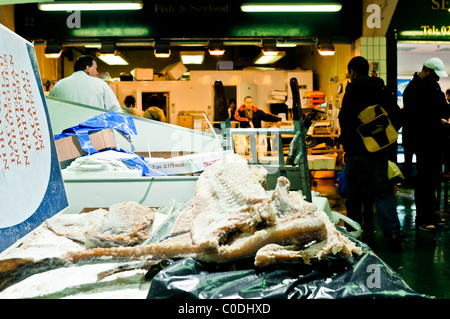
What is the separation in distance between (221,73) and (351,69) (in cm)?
848

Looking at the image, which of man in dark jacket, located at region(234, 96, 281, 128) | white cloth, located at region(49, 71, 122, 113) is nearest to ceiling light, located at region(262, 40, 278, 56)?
man in dark jacket, located at region(234, 96, 281, 128)

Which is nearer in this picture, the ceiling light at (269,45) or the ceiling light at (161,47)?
the ceiling light at (161,47)

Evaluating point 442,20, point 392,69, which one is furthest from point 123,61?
point 442,20

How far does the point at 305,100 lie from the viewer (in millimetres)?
11438

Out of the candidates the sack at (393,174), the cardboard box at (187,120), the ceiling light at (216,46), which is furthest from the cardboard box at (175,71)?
the sack at (393,174)

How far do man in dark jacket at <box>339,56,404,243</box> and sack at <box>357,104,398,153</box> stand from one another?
0.07 metres

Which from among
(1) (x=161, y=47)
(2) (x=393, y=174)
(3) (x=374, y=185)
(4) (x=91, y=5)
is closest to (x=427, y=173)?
(2) (x=393, y=174)

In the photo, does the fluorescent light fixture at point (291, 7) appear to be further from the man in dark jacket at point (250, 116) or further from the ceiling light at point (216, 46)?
the man in dark jacket at point (250, 116)

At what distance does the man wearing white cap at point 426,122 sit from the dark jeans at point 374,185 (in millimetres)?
875

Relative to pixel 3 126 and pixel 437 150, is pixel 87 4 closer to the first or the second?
pixel 437 150

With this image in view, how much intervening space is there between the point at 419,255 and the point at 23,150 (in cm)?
378

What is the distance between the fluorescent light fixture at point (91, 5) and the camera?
23.3 feet
